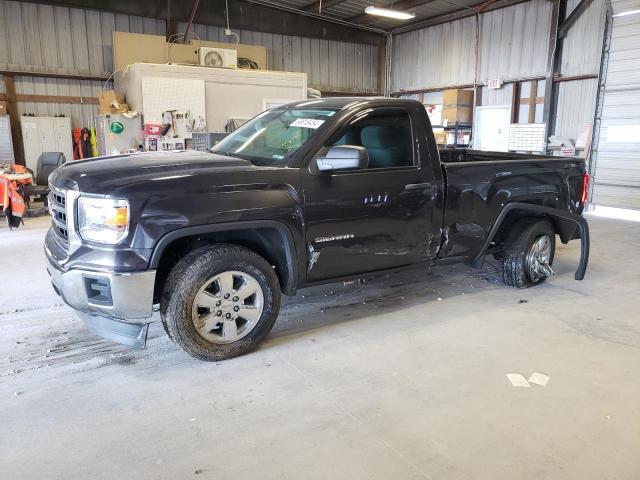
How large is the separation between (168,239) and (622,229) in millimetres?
8499

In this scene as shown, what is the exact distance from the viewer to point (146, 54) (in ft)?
39.4

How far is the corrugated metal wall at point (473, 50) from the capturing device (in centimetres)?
1263

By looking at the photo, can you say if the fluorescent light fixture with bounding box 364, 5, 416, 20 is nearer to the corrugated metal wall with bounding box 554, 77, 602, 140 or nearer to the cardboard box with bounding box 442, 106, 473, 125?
the cardboard box with bounding box 442, 106, 473, 125

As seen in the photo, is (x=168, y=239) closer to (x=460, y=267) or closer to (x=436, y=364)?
(x=436, y=364)

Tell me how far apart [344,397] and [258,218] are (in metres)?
1.21

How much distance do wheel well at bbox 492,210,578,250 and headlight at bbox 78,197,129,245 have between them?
338 cm

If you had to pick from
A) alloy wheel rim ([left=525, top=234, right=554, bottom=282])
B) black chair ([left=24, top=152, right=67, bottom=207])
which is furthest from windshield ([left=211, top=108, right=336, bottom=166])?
black chair ([left=24, top=152, right=67, bottom=207])

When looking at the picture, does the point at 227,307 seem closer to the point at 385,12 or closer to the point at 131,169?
the point at 131,169

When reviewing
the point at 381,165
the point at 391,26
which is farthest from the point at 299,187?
the point at 391,26

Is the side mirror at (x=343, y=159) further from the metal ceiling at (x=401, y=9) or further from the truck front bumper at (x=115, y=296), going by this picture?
the metal ceiling at (x=401, y=9)

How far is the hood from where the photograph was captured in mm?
2959

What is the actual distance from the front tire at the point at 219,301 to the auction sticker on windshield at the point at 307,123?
106cm

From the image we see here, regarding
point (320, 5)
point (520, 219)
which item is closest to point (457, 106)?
point (320, 5)

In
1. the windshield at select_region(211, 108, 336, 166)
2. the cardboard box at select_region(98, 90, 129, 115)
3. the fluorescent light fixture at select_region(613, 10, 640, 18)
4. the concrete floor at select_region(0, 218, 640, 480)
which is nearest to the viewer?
the concrete floor at select_region(0, 218, 640, 480)
